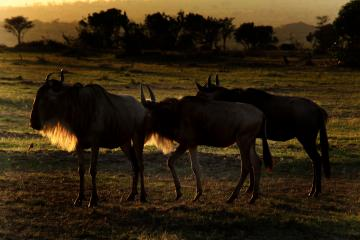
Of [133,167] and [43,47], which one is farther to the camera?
[43,47]

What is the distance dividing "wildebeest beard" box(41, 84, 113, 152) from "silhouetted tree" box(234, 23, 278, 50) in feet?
278

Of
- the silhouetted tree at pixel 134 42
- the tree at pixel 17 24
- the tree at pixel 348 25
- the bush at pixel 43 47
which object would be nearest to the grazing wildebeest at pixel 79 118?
the tree at pixel 348 25

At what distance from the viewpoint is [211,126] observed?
10.6 meters

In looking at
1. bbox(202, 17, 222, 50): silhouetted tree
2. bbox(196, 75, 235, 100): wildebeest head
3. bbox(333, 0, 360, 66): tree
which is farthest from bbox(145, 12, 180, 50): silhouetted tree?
bbox(196, 75, 235, 100): wildebeest head

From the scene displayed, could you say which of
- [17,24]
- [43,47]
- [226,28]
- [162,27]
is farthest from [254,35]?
[17,24]

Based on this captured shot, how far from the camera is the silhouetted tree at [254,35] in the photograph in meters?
93.8

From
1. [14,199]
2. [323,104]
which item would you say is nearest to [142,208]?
[14,199]

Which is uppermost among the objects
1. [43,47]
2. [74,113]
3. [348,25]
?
[348,25]

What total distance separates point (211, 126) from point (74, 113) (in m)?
2.46

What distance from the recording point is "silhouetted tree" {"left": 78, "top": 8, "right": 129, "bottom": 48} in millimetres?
87000

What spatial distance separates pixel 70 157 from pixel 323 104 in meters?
16.0

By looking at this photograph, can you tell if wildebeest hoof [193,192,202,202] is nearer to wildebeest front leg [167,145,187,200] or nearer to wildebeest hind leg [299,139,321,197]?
wildebeest front leg [167,145,187,200]

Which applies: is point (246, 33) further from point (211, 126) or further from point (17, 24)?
point (211, 126)

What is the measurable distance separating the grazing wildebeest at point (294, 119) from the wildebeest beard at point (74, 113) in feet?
9.27
